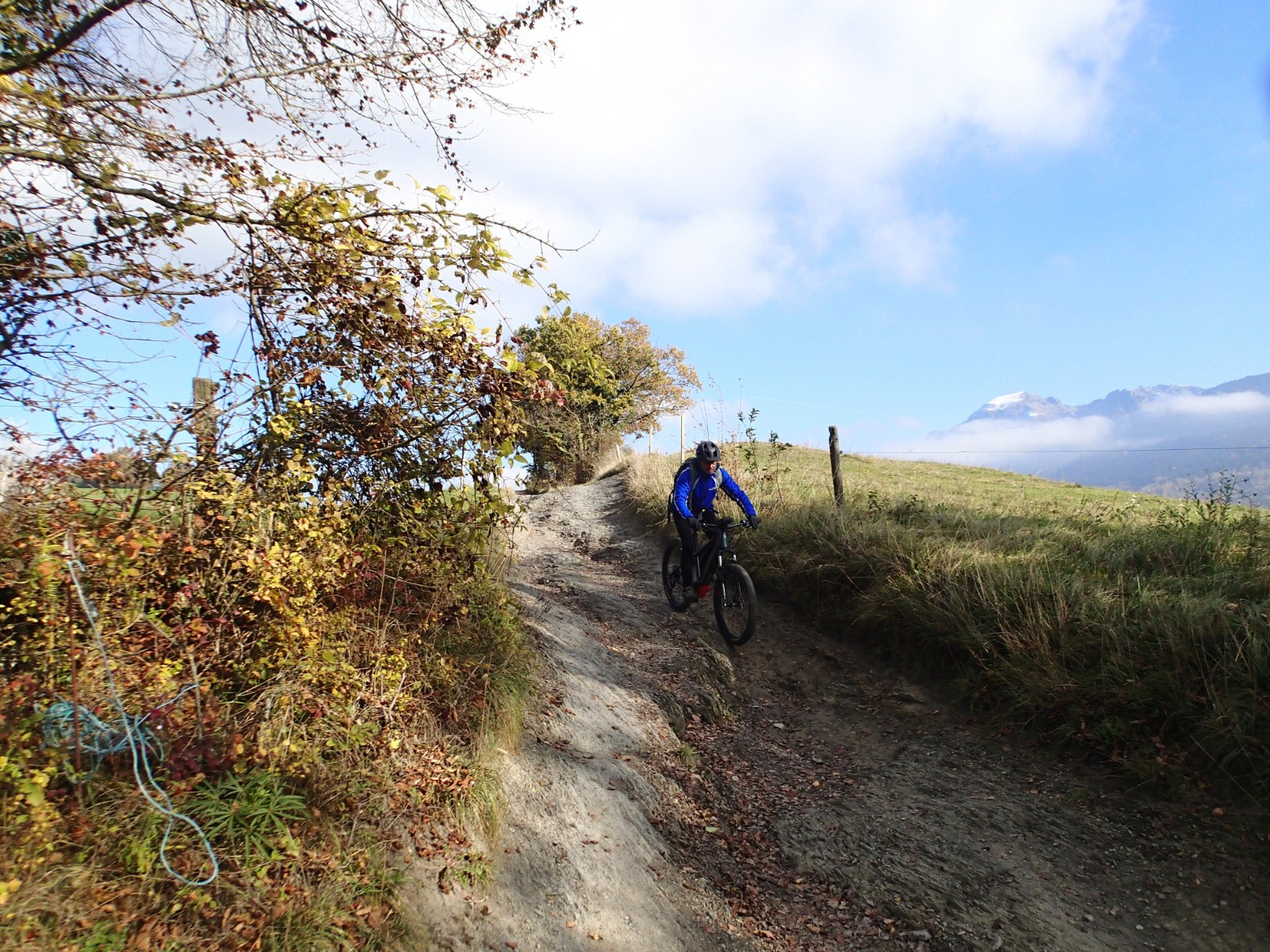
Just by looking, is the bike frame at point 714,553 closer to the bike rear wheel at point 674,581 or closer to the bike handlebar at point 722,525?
the bike handlebar at point 722,525

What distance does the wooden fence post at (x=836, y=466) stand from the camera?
10.5m

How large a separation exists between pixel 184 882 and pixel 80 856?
0.38m

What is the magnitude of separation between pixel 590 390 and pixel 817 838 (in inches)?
947

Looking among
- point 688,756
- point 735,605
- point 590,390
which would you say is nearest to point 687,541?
point 735,605

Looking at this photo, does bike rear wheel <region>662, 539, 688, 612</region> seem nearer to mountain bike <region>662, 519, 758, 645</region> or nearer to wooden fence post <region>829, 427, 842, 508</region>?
mountain bike <region>662, 519, 758, 645</region>

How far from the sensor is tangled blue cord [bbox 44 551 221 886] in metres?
2.72

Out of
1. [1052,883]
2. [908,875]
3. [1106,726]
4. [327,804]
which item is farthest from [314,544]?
[1106,726]

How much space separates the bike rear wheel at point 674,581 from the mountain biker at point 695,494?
0.26 m

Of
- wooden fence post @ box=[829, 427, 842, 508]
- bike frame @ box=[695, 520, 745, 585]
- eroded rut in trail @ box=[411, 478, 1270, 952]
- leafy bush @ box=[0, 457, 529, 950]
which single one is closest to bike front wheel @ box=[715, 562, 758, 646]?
bike frame @ box=[695, 520, 745, 585]

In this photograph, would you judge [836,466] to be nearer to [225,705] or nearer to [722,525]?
[722,525]

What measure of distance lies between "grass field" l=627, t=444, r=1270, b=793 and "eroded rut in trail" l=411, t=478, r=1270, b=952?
365mm

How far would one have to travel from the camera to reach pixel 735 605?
26.5 feet

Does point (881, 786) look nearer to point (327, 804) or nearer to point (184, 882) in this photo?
point (327, 804)

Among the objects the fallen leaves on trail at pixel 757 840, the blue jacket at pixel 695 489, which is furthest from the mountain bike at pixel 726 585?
the fallen leaves on trail at pixel 757 840
